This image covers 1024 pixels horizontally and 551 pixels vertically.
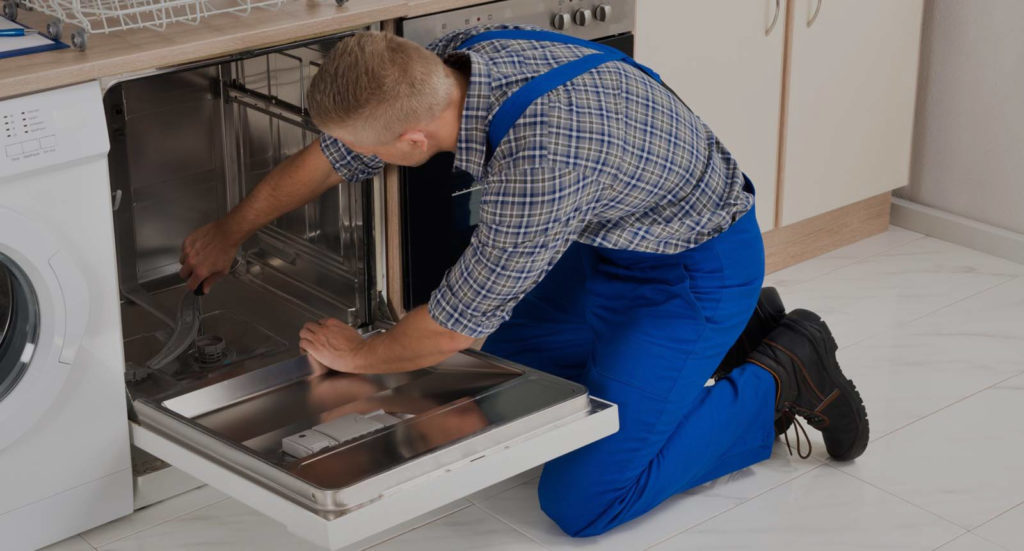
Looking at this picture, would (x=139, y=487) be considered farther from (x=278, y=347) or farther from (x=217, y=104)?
(x=217, y=104)

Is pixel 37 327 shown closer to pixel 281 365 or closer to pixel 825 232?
pixel 281 365

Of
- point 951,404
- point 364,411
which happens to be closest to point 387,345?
point 364,411

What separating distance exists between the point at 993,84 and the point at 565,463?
67.5 inches

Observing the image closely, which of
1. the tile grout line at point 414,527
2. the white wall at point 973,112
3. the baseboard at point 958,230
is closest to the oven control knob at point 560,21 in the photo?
the tile grout line at point 414,527

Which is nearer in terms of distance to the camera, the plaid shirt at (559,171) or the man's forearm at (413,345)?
the plaid shirt at (559,171)

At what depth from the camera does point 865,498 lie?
2.32 metres

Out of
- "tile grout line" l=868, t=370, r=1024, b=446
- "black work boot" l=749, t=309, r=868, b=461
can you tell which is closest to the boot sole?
"black work boot" l=749, t=309, r=868, b=461

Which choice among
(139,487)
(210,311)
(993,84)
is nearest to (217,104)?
A: (210,311)

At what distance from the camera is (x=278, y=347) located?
2.49 m

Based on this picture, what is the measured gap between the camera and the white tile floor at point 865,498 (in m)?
2.21

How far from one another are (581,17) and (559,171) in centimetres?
79

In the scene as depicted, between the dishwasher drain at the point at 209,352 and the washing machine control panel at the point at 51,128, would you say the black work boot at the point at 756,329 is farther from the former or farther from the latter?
the washing machine control panel at the point at 51,128

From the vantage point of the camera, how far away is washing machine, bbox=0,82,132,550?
1.93m

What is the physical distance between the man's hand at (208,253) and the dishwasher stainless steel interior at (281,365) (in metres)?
0.11
